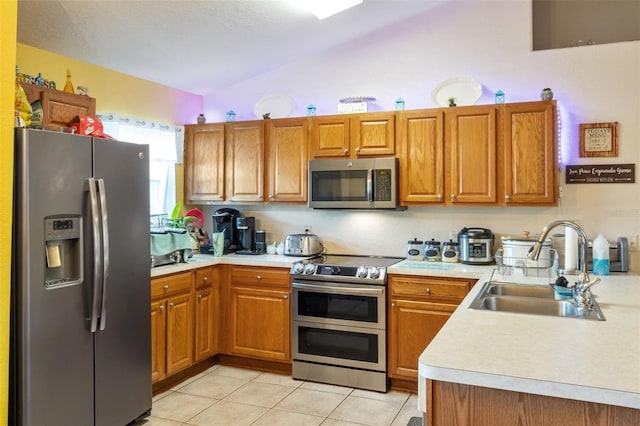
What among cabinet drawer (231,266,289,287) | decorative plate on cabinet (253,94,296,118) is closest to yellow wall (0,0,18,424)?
cabinet drawer (231,266,289,287)

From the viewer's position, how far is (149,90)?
422cm

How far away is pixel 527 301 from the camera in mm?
2387

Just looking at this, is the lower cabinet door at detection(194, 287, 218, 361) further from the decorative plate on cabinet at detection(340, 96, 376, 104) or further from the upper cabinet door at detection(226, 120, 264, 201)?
the decorative plate on cabinet at detection(340, 96, 376, 104)

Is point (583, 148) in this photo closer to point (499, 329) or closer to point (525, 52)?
point (525, 52)

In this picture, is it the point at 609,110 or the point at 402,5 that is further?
the point at 402,5

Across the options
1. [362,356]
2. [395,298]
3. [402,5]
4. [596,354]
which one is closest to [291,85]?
[402,5]

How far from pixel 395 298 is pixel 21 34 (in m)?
2.99

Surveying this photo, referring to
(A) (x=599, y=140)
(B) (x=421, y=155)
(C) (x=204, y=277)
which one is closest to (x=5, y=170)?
(C) (x=204, y=277)

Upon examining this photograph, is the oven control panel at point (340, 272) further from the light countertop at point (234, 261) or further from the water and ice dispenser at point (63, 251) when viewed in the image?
the water and ice dispenser at point (63, 251)

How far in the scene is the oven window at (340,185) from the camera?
3.89m

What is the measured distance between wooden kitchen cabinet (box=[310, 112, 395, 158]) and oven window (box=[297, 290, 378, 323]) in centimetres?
113

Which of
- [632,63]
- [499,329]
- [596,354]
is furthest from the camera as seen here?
[632,63]

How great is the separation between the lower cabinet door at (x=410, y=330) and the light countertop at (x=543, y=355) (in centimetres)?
140

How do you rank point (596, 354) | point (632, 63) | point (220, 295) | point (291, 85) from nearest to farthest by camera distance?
1. point (596, 354)
2. point (632, 63)
3. point (220, 295)
4. point (291, 85)
